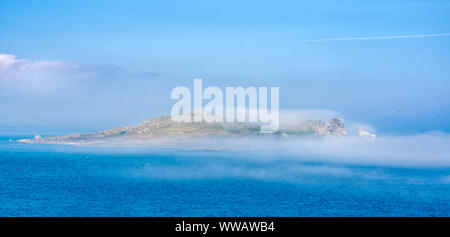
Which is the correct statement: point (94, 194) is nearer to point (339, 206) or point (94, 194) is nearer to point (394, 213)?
point (339, 206)

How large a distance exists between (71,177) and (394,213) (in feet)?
170

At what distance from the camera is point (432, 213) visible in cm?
4581

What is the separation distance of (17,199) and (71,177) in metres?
25.6
